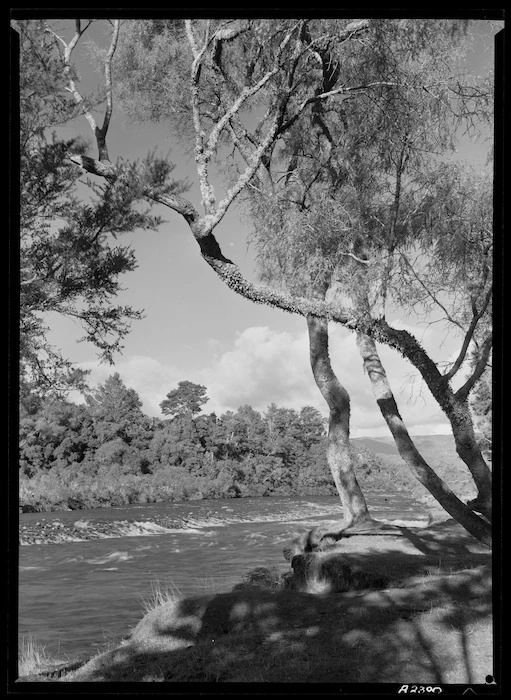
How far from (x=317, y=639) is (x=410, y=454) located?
2.23 meters

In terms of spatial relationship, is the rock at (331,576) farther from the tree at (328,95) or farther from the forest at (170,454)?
the forest at (170,454)

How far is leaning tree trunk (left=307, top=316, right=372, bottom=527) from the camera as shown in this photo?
6724 mm

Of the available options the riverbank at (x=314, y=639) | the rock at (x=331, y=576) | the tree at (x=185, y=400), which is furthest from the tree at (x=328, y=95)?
the tree at (x=185, y=400)

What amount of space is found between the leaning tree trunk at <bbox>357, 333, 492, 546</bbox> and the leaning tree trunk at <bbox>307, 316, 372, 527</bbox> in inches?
18.7

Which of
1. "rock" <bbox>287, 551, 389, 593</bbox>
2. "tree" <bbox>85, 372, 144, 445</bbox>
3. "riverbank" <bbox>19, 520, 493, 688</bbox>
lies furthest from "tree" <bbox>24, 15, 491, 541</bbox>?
"tree" <bbox>85, 372, 144, 445</bbox>

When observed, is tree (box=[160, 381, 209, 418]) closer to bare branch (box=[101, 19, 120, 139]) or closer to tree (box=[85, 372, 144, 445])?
tree (box=[85, 372, 144, 445])

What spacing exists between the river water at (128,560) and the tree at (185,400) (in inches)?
257

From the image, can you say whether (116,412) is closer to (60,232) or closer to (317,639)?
(60,232)

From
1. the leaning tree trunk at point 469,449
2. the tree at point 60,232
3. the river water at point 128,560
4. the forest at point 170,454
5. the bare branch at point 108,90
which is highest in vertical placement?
the bare branch at point 108,90

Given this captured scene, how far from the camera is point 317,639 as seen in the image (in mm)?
3508

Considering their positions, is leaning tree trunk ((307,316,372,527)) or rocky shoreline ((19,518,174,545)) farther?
rocky shoreline ((19,518,174,545))

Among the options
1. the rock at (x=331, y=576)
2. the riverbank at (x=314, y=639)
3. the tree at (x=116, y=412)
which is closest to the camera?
the riverbank at (x=314, y=639)

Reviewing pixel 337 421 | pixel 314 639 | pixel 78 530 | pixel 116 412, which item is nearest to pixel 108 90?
pixel 314 639

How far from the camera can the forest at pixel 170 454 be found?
44.7 ft
